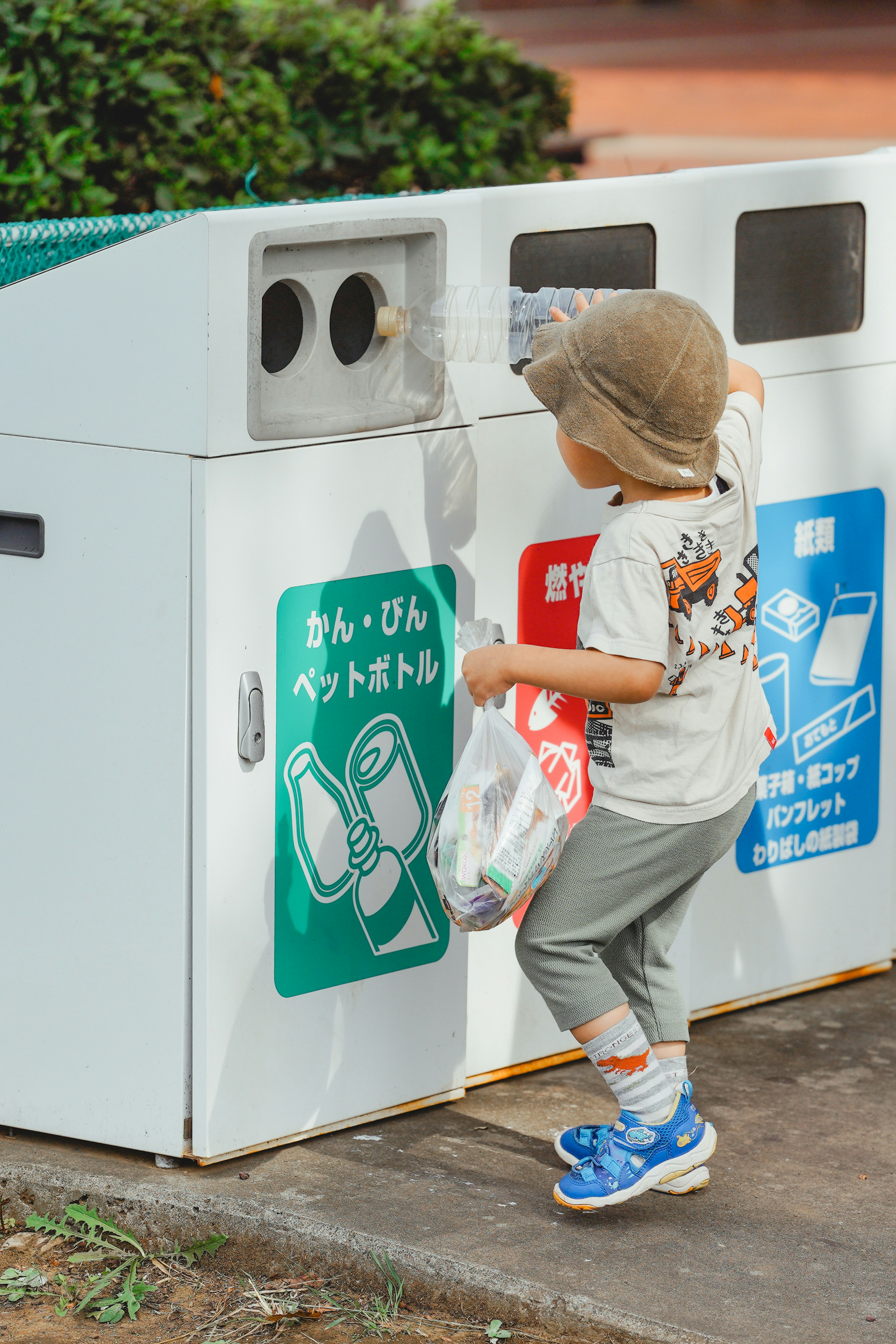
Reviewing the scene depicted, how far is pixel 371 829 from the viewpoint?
2973mm

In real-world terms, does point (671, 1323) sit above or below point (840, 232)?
below

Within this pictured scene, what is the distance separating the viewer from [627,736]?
261cm

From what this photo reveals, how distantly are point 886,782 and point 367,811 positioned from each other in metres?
1.40

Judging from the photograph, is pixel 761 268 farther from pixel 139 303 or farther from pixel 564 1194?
pixel 564 1194

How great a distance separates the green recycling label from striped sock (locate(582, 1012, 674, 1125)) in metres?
0.50

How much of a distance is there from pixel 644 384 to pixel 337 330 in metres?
0.66

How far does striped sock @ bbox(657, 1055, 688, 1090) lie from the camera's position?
2.80 m

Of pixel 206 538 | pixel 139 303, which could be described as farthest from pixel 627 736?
pixel 139 303

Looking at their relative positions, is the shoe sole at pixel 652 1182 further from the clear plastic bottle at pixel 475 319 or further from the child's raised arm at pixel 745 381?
the clear plastic bottle at pixel 475 319

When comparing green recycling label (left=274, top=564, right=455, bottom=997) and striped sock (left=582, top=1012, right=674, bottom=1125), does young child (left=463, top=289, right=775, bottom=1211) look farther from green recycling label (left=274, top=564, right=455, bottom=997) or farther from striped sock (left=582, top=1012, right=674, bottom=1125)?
green recycling label (left=274, top=564, right=455, bottom=997)

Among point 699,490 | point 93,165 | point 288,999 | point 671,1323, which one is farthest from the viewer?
point 93,165

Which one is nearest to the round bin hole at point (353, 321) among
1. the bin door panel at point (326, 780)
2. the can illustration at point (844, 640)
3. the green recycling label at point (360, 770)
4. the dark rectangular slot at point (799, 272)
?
the bin door panel at point (326, 780)

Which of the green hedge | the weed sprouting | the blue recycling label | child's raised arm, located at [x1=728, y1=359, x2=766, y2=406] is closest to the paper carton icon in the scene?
the blue recycling label

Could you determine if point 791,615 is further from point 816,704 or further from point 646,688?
point 646,688
